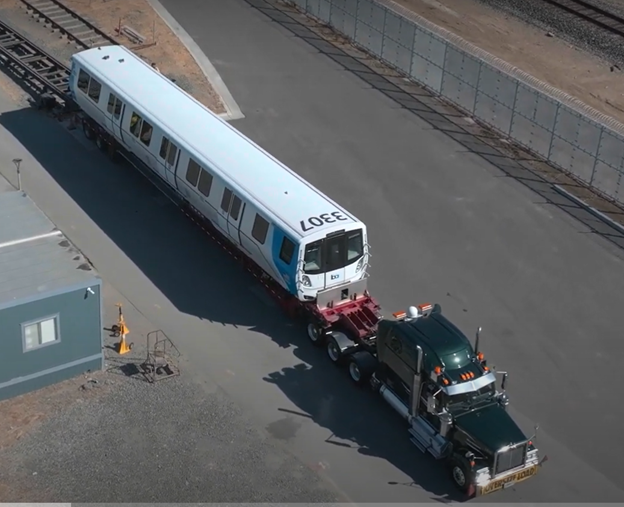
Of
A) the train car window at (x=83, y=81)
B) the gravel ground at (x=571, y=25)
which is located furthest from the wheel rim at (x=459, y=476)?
the gravel ground at (x=571, y=25)

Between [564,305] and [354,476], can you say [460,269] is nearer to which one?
[564,305]

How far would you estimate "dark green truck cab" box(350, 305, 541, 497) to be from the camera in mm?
19031

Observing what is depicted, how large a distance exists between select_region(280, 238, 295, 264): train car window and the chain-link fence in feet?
37.3

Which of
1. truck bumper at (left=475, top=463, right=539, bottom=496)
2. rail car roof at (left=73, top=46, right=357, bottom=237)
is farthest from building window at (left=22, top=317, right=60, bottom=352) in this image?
truck bumper at (left=475, top=463, right=539, bottom=496)

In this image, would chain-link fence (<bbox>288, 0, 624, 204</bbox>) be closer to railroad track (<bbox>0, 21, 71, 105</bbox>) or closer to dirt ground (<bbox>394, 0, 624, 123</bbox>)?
dirt ground (<bbox>394, 0, 624, 123</bbox>)

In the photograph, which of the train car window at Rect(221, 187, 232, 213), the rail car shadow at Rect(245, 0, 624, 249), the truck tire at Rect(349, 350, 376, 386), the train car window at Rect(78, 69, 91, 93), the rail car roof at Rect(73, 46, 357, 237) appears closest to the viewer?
the truck tire at Rect(349, 350, 376, 386)

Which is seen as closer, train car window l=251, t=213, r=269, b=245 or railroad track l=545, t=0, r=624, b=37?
train car window l=251, t=213, r=269, b=245

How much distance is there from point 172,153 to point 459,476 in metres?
11.7

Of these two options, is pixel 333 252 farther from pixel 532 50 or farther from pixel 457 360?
pixel 532 50

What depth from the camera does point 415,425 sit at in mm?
20453

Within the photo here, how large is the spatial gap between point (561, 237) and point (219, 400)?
1123 cm

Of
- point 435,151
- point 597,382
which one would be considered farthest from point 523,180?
point 597,382

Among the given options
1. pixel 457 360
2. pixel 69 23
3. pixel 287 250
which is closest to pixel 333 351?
pixel 287 250

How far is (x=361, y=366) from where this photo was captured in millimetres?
21922
